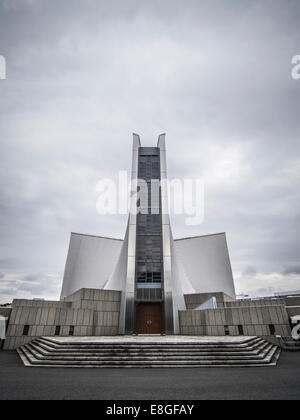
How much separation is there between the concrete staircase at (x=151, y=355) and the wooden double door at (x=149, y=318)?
9433 millimetres

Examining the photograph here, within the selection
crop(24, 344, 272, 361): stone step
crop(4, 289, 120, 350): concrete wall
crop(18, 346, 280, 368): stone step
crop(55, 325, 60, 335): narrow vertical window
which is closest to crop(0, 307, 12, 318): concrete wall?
crop(4, 289, 120, 350): concrete wall

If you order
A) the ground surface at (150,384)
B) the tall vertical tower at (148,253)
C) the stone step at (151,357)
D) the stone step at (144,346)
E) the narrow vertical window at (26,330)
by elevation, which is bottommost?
the ground surface at (150,384)

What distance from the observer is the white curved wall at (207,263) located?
2636 cm

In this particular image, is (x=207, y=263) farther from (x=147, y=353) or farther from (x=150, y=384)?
(x=150, y=384)

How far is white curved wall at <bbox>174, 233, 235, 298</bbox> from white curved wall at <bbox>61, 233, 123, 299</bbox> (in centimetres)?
882

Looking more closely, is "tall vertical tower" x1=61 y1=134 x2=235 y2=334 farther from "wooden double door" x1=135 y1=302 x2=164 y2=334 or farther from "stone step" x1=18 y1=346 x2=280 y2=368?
"stone step" x1=18 y1=346 x2=280 y2=368

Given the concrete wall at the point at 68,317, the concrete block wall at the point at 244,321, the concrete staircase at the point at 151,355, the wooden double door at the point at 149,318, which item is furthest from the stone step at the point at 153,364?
the wooden double door at the point at 149,318

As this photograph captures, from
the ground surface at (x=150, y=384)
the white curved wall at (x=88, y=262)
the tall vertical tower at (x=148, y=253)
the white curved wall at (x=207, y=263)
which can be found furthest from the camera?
the white curved wall at (x=207, y=263)

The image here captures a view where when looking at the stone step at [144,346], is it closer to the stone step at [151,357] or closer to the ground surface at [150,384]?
the stone step at [151,357]

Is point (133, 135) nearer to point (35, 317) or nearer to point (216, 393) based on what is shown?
point (35, 317)

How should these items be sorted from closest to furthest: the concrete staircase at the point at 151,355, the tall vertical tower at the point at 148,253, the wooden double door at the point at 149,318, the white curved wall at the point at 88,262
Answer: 1. the concrete staircase at the point at 151,355
2. the tall vertical tower at the point at 148,253
3. the wooden double door at the point at 149,318
4. the white curved wall at the point at 88,262

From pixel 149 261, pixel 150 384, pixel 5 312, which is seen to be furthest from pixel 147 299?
pixel 150 384

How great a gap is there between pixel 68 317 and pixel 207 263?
60.5 ft
